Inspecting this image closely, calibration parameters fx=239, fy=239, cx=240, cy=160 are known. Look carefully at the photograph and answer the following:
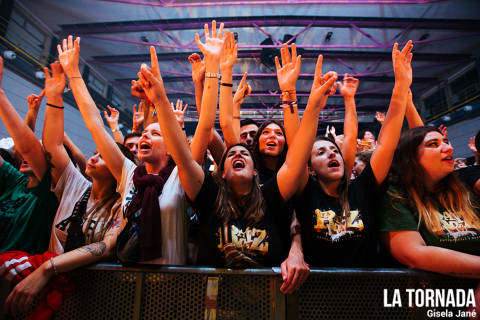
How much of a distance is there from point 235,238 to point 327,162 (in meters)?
0.78

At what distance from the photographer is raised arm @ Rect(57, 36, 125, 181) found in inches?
64.2

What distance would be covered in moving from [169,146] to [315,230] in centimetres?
92

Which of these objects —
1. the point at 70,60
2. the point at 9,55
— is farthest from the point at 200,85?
the point at 9,55

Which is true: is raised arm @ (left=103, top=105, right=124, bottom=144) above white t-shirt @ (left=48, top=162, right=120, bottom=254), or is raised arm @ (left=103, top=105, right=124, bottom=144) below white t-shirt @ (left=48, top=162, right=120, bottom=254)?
above

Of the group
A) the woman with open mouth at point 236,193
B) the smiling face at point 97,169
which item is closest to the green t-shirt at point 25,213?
the smiling face at point 97,169

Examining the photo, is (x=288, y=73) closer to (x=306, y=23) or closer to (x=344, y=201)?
(x=344, y=201)

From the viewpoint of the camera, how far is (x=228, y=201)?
1.40 m

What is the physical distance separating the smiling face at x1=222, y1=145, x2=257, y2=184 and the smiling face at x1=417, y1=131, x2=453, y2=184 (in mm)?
1109

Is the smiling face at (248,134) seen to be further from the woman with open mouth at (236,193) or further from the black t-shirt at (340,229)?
the black t-shirt at (340,229)

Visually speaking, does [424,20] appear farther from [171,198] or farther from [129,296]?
[129,296]

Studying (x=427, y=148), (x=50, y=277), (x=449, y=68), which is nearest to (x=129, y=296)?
(x=50, y=277)

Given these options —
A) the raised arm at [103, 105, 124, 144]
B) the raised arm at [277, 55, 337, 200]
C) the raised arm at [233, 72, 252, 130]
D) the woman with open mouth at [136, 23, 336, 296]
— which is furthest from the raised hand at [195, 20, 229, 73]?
the raised arm at [103, 105, 124, 144]

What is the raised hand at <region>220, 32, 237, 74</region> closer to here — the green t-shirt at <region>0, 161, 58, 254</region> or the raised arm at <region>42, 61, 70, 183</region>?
the raised arm at <region>42, 61, 70, 183</region>

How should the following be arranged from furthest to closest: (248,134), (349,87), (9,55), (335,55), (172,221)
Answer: (335,55)
(9,55)
(248,134)
(349,87)
(172,221)
